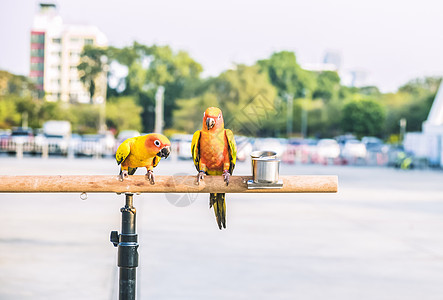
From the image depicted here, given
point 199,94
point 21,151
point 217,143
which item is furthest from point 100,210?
point 199,94

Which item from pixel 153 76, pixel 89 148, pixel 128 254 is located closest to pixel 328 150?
pixel 89 148

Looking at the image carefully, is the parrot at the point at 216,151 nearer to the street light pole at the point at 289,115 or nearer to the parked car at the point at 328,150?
the parked car at the point at 328,150

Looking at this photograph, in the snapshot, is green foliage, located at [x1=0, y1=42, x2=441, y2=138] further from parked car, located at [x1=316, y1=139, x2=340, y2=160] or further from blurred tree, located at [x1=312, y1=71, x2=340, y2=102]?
parked car, located at [x1=316, y1=139, x2=340, y2=160]

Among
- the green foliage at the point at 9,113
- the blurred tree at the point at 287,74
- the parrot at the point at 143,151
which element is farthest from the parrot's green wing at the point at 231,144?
the blurred tree at the point at 287,74

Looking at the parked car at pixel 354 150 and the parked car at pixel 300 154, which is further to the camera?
the parked car at pixel 354 150

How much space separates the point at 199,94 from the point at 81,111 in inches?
450

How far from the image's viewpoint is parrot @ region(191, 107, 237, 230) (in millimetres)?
3992

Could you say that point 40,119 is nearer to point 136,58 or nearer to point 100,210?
point 136,58

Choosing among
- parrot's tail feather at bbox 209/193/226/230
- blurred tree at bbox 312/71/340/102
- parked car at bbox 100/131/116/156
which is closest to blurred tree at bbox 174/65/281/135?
parked car at bbox 100/131/116/156

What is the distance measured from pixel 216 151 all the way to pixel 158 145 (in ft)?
1.23

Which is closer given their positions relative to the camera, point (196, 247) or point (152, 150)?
point (152, 150)

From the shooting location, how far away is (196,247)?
831cm

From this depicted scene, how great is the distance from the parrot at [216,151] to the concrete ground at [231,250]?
15.1 inches

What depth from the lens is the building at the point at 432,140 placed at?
1134 inches
